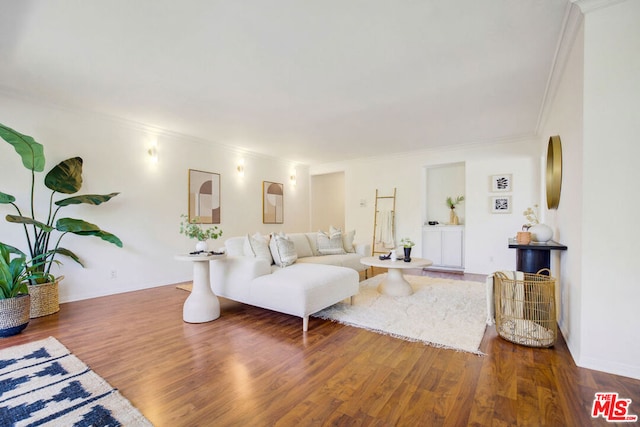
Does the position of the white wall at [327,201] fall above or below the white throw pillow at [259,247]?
above

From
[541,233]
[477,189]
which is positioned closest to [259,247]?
[541,233]

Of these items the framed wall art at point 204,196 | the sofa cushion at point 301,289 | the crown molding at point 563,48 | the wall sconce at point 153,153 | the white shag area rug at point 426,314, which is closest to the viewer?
the crown molding at point 563,48

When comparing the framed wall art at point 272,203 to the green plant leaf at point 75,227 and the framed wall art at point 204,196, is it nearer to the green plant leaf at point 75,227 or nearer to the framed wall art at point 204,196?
the framed wall art at point 204,196

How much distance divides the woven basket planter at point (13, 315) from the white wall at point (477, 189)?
5853 millimetres

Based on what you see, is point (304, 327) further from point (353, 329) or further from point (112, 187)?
point (112, 187)

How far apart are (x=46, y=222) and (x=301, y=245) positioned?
10.7ft

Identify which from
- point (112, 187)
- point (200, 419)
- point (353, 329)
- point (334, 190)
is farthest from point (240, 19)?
point (334, 190)

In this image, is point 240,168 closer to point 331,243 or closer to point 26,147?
point 331,243

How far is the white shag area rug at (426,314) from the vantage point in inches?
99.0

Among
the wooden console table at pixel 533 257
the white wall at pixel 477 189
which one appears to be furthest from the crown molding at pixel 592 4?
the white wall at pixel 477 189

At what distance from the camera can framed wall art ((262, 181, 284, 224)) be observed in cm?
642

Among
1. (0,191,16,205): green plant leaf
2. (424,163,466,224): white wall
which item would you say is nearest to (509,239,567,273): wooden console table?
(424,163,466,224): white wall

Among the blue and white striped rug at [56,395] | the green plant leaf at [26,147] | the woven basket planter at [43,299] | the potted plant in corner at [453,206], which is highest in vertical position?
the green plant leaf at [26,147]

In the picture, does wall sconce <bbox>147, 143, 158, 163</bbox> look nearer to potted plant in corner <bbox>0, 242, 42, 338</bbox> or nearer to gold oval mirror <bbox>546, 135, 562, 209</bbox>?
potted plant in corner <bbox>0, 242, 42, 338</bbox>
